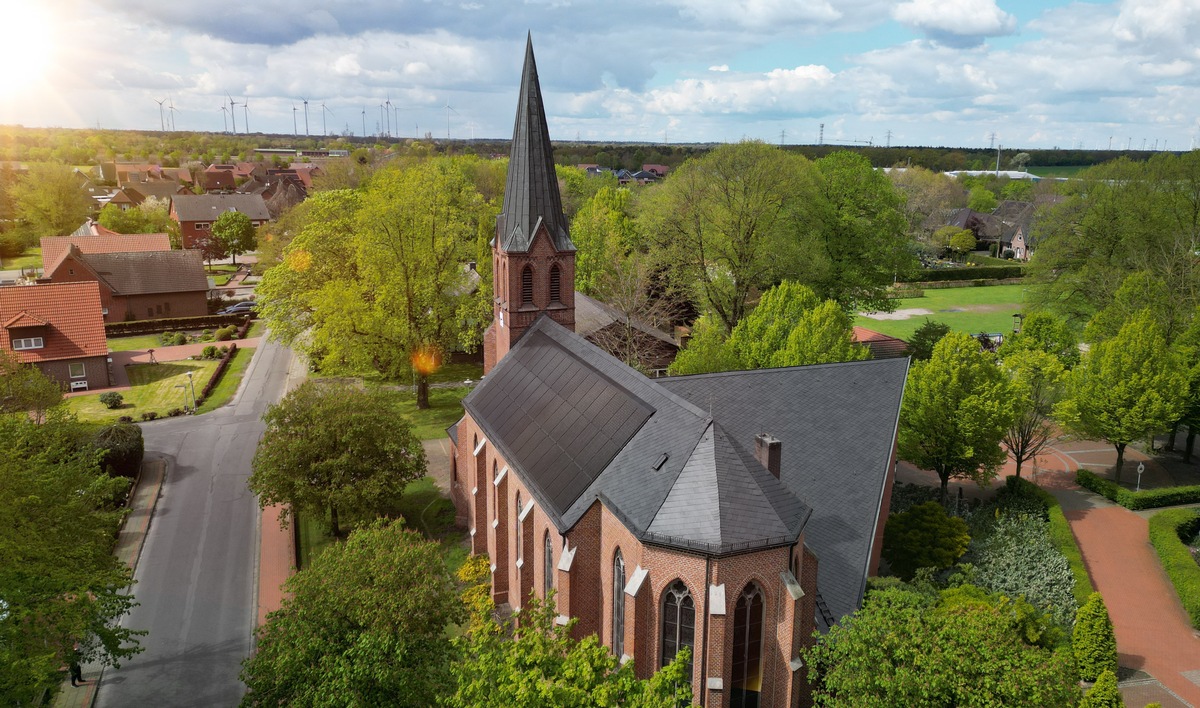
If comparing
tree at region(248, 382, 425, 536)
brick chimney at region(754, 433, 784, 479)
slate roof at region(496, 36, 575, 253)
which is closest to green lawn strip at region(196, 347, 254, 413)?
tree at region(248, 382, 425, 536)

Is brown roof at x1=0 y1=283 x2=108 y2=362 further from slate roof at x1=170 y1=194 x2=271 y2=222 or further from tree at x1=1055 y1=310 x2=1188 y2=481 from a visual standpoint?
tree at x1=1055 y1=310 x2=1188 y2=481

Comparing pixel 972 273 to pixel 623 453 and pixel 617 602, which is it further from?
pixel 617 602

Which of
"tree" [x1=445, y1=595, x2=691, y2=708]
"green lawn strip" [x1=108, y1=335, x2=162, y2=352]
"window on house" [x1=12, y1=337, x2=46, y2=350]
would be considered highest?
"tree" [x1=445, y1=595, x2=691, y2=708]

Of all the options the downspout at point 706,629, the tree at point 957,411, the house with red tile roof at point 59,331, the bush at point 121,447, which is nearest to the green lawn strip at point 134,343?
the house with red tile roof at point 59,331

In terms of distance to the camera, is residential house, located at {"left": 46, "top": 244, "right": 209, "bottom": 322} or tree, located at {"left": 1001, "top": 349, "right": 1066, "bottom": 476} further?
residential house, located at {"left": 46, "top": 244, "right": 209, "bottom": 322}

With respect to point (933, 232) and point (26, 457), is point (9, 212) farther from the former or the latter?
point (933, 232)

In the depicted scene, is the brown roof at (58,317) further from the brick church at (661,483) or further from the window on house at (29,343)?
the brick church at (661,483)
